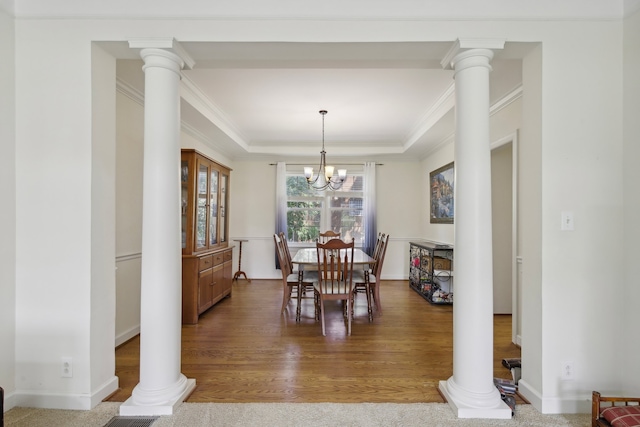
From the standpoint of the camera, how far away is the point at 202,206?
3.91 metres

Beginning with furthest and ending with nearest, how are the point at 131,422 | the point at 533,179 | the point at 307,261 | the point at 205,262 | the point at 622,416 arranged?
1. the point at 205,262
2. the point at 307,261
3. the point at 533,179
4. the point at 131,422
5. the point at 622,416

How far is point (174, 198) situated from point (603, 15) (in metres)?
2.96

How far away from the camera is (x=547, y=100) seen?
195 centimetres

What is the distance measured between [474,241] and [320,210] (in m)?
4.46

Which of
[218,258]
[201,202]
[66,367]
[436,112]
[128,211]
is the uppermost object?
[436,112]

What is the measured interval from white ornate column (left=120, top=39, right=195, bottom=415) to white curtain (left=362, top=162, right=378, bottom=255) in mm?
4408

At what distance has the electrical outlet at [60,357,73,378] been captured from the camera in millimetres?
1965

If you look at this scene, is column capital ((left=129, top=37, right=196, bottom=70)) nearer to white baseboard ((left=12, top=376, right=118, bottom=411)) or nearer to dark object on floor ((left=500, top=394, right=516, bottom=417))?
white baseboard ((left=12, top=376, right=118, bottom=411))

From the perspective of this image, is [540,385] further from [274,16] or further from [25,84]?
[25,84]

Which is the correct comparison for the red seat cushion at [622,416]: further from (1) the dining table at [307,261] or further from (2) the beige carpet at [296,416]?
(1) the dining table at [307,261]

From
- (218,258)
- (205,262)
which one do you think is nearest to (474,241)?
(205,262)

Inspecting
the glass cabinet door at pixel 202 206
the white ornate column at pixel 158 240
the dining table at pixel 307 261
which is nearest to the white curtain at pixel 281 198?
the dining table at pixel 307 261

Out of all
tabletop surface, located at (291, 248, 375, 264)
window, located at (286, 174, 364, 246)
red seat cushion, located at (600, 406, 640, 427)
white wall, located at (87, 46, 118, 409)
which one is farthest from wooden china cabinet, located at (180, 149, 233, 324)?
red seat cushion, located at (600, 406, 640, 427)

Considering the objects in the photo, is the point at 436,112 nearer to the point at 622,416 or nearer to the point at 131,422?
the point at 622,416
